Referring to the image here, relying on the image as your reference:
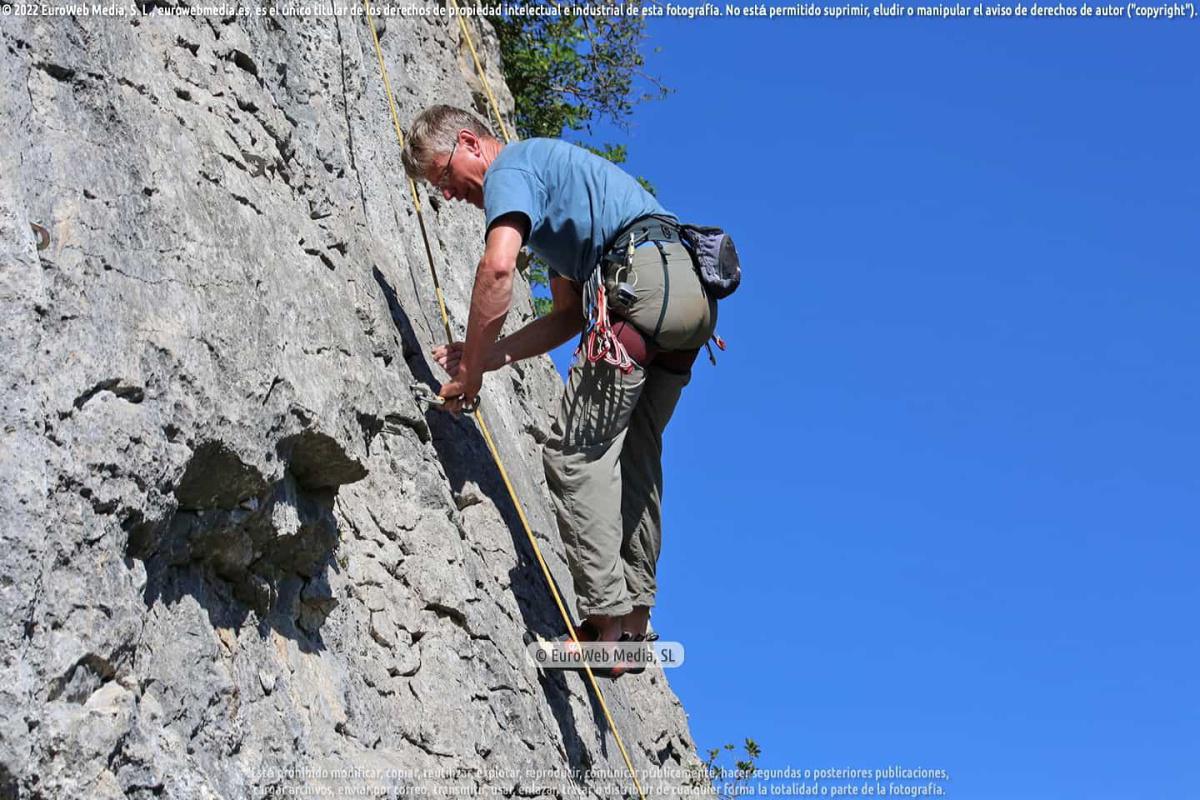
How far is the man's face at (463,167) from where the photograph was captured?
5.88 m

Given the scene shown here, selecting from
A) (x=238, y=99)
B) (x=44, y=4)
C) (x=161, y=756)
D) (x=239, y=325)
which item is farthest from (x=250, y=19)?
(x=161, y=756)

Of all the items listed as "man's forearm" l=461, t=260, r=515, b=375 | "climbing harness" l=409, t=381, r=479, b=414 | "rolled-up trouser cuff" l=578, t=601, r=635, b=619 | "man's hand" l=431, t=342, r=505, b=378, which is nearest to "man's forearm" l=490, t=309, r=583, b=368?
"man's hand" l=431, t=342, r=505, b=378

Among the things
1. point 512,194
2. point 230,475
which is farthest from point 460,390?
point 230,475

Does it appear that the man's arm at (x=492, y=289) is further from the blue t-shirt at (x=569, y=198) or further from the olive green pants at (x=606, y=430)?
the olive green pants at (x=606, y=430)

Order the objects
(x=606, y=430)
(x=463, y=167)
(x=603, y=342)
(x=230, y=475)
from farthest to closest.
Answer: (x=463, y=167) < (x=606, y=430) < (x=603, y=342) < (x=230, y=475)

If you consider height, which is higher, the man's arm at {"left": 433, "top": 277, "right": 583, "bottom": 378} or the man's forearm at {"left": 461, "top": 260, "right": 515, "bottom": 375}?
the man's arm at {"left": 433, "top": 277, "right": 583, "bottom": 378}

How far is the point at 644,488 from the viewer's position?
615 cm

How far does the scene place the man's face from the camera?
5883mm

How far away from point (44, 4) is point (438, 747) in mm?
2707

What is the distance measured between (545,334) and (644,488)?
31.8 inches

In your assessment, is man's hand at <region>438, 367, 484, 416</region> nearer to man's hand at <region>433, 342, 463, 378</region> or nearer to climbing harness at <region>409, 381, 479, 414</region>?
climbing harness at <region>409, 381, 479, 414</region>

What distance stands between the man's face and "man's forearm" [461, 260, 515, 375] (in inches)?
21.2

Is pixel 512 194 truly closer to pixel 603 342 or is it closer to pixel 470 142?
pixel 470 142

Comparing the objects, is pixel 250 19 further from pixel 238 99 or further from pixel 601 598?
pixel 601 598
